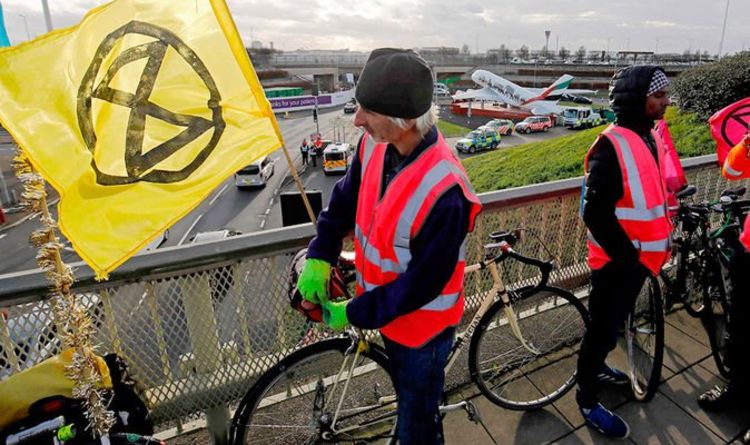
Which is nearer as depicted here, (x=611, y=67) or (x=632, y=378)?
(x=632, y=378)

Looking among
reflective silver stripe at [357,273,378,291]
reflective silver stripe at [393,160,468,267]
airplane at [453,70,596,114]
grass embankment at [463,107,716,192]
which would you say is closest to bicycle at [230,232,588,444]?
reflective silver stripe at [357,273,378,291]

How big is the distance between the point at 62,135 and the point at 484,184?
611 inches

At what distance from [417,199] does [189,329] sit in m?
1.53

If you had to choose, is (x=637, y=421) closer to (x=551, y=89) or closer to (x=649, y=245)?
(x=649, y=245)

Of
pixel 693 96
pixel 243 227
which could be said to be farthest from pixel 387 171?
pixel 243 227

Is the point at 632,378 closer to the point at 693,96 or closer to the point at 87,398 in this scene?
the point at 87,398

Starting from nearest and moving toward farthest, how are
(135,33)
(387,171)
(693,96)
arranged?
(135,33), (387,171), (693,96)

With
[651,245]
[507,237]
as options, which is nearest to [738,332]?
[651,245]

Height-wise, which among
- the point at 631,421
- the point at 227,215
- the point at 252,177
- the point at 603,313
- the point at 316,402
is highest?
the point at 603,313

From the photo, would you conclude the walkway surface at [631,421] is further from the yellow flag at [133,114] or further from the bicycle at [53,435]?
the yellow flag at [133,114]

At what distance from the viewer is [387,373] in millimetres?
2533

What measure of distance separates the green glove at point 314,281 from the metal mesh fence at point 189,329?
1.47 feet

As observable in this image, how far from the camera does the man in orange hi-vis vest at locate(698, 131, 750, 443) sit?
2715 mm

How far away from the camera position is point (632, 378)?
2.96 m
